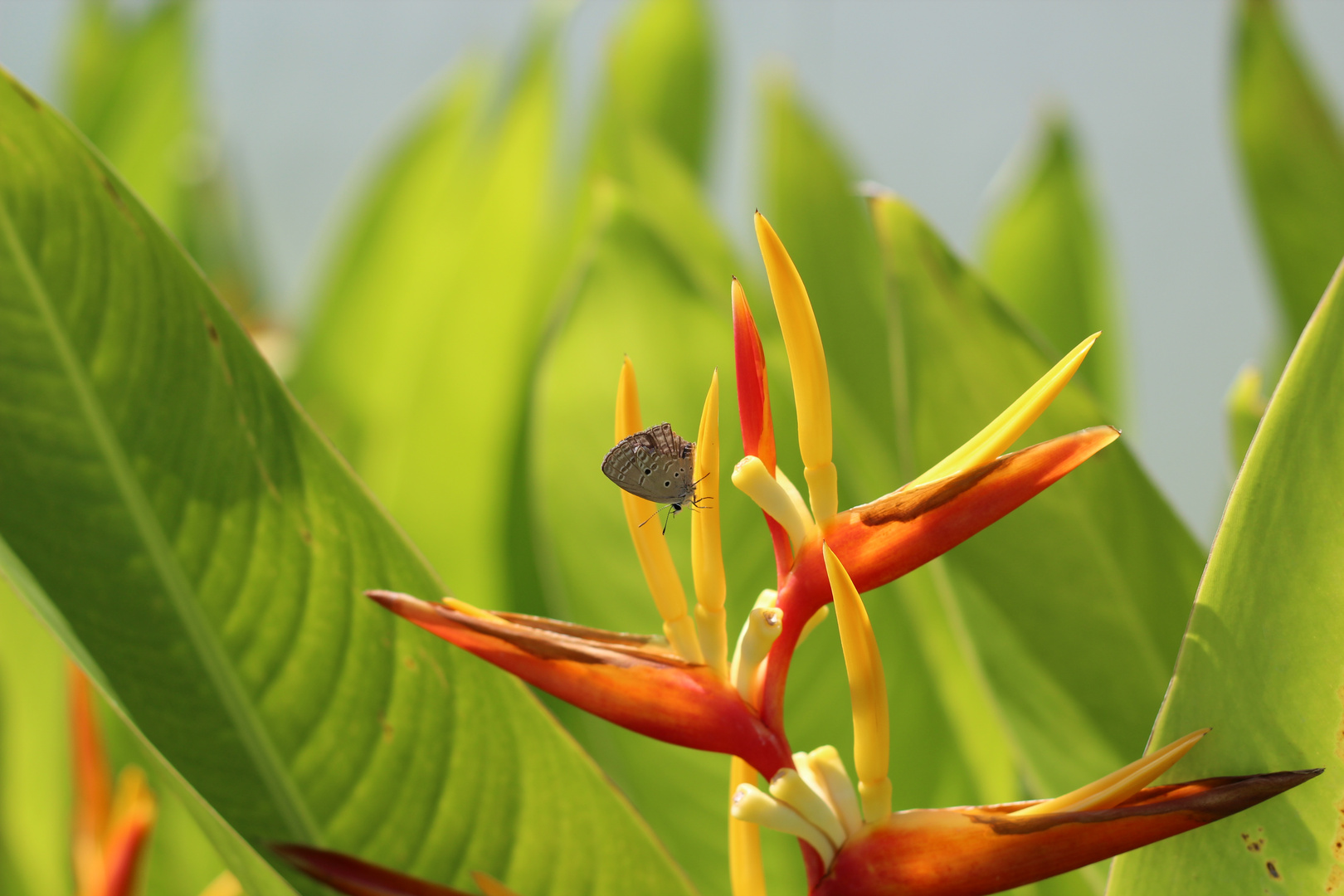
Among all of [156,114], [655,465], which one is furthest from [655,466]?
[156,114]

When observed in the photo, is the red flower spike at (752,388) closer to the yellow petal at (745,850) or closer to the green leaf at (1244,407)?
the yellow petal at (745,850)

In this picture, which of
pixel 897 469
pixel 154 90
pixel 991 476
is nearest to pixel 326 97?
pixel 154 90

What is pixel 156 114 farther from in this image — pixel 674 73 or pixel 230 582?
pixel 230 582

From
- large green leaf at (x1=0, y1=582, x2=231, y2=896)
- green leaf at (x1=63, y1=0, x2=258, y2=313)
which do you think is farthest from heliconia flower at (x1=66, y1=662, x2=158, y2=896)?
green leaf at (x1=63, y1=0, x2=258, y2=313)

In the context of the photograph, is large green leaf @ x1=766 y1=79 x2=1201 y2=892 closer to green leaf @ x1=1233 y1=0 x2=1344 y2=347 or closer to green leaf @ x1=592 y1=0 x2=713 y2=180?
green leaf @ x1=1233 y1=0 x2=1344 y2=347

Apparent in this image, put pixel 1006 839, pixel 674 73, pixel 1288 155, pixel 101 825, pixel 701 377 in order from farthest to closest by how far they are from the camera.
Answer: pixel 674 73 < pixel 1288 155 < pixel 701 377 < pixel 101 825 < pixel 1006 839

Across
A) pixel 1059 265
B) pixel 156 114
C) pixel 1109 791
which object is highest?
pixel 156 114
